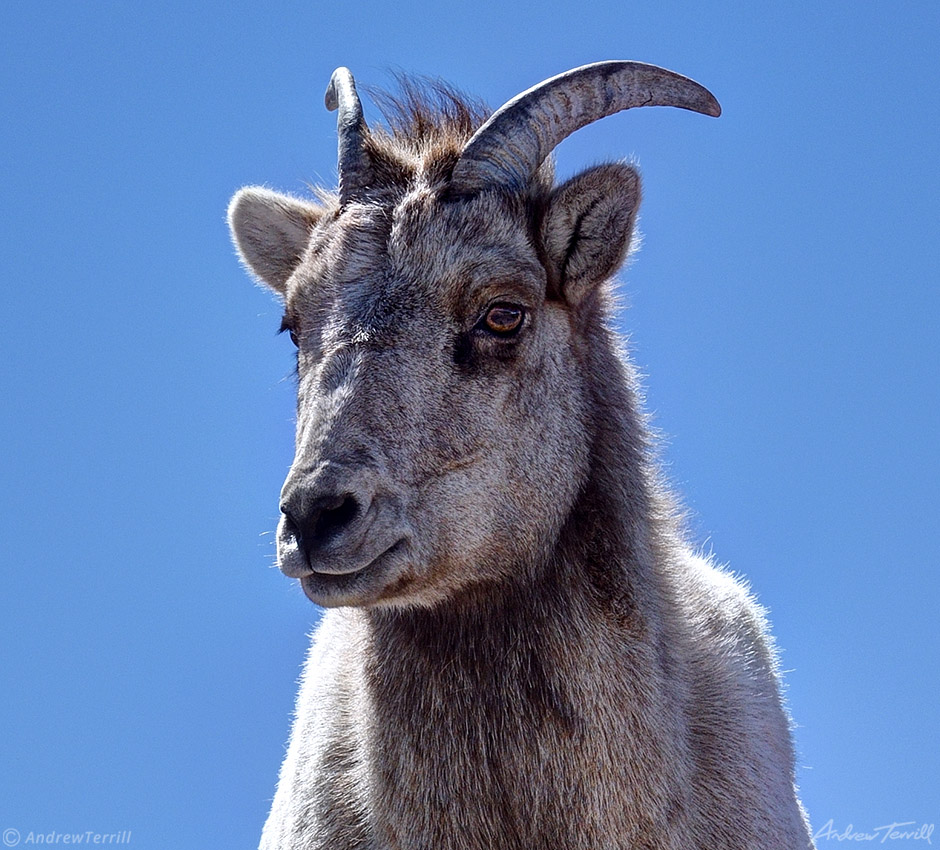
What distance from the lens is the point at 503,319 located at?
17.9 feet

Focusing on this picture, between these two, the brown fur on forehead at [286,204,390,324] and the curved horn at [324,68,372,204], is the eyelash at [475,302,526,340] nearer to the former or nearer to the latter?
the brown fur on forehead at [286,204,390,324]

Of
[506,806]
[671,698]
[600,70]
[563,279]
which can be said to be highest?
[600,70]

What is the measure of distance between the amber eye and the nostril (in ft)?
3.81

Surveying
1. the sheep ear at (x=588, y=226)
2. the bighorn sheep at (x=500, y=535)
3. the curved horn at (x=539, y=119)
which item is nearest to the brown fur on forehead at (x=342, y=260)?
the bighorn sheep at (x=500, y=535)

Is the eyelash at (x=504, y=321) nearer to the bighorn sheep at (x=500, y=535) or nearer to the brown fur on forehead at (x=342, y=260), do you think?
the bighorn sheep at (x=500, y=535)

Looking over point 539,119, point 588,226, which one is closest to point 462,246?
point 588,226

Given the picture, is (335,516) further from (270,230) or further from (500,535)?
(270,230)

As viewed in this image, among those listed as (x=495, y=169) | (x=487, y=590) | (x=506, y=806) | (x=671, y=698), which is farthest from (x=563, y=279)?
(x=506, y=806)

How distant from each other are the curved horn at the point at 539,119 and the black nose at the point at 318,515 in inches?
76.4

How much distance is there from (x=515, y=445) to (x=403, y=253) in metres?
1.04

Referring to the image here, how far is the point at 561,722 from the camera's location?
17.3 ft

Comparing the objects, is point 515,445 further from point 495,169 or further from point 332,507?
point 495,169

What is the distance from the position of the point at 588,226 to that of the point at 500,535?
1.62 meters

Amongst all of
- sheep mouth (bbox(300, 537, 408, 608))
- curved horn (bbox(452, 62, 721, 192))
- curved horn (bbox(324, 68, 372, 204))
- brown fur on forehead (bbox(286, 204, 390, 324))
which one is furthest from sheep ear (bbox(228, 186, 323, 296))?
sheep mouth (bbox(300, 537, 408, 608))
